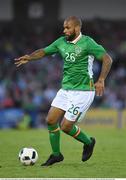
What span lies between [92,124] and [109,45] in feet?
23.4

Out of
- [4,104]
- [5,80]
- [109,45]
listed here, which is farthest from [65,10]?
[4,104]

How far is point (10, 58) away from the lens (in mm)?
Result: 30391

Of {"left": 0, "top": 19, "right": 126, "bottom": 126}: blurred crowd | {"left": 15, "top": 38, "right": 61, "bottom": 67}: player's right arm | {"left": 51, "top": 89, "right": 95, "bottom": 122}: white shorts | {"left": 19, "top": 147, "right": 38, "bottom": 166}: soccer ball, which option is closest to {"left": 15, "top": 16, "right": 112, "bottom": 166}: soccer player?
{"left": 51, "top": 89, "right": 95, "bottom": 122}: white shorts

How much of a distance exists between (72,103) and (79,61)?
27.6 inches

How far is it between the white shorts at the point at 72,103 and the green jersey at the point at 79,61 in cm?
10

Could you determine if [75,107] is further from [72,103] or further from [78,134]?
[78,134]

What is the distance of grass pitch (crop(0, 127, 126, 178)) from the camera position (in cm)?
1112

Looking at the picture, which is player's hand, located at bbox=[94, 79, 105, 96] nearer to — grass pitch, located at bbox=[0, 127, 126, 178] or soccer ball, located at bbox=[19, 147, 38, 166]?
grass pitch, located at bbox=[0, 127, 126, 178]

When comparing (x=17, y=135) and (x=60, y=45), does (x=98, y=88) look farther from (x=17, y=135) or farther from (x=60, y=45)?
(x=17, y=135)

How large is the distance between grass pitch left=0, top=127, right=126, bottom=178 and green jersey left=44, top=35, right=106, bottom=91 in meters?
1.36

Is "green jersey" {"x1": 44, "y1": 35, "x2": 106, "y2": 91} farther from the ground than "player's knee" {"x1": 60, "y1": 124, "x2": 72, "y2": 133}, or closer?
farther from the ground

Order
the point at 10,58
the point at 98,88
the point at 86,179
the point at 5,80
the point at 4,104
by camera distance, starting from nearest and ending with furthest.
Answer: the point at 86,179 < the point at 98,88 < the point at 4,104 < the point at 5,80 < the point at 10,58

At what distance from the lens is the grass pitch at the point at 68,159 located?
36.5 ft

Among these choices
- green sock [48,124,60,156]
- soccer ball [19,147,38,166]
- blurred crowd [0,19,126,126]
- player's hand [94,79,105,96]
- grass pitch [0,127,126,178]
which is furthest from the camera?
blurred crowd [0,19,126,126]
